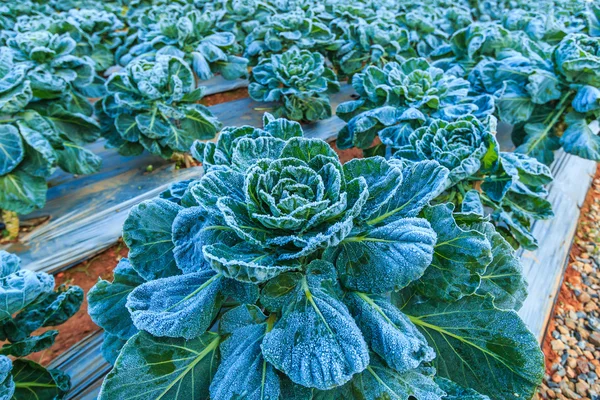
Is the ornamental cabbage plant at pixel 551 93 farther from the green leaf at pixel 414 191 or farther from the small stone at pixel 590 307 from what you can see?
the green leaf at pixel 414 191

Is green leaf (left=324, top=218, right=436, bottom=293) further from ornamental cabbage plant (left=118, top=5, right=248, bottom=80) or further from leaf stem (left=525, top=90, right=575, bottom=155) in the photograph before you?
ornamental cabbage plant (left=118, top=5, right=248, bottom=80)

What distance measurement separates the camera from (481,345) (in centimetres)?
126

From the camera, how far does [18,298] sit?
1.35 metres

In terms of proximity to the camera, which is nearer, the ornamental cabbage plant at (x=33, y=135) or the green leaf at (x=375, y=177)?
the green leaf at (x=375, y=177)

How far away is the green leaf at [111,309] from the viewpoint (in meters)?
1.36

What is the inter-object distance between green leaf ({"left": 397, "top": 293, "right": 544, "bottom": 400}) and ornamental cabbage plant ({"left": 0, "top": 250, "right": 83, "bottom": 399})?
1.29m

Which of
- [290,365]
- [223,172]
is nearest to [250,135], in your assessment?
[223,172]

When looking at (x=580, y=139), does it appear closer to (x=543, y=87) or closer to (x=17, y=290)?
(x=543, y=87)

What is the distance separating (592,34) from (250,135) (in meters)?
3.65

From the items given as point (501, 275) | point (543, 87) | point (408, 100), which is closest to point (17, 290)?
point (501, 275)

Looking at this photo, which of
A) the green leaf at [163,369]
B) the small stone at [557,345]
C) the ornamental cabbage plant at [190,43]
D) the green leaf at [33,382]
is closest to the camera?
the green leaf at [163,369]

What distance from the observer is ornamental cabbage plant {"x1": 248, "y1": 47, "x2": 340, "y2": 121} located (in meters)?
3.76

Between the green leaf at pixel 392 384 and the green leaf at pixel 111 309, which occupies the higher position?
the green leaf at pixel 392 384

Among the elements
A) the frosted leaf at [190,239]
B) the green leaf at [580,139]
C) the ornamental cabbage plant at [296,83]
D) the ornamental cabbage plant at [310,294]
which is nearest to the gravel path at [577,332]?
the green leaf at [580,139]
